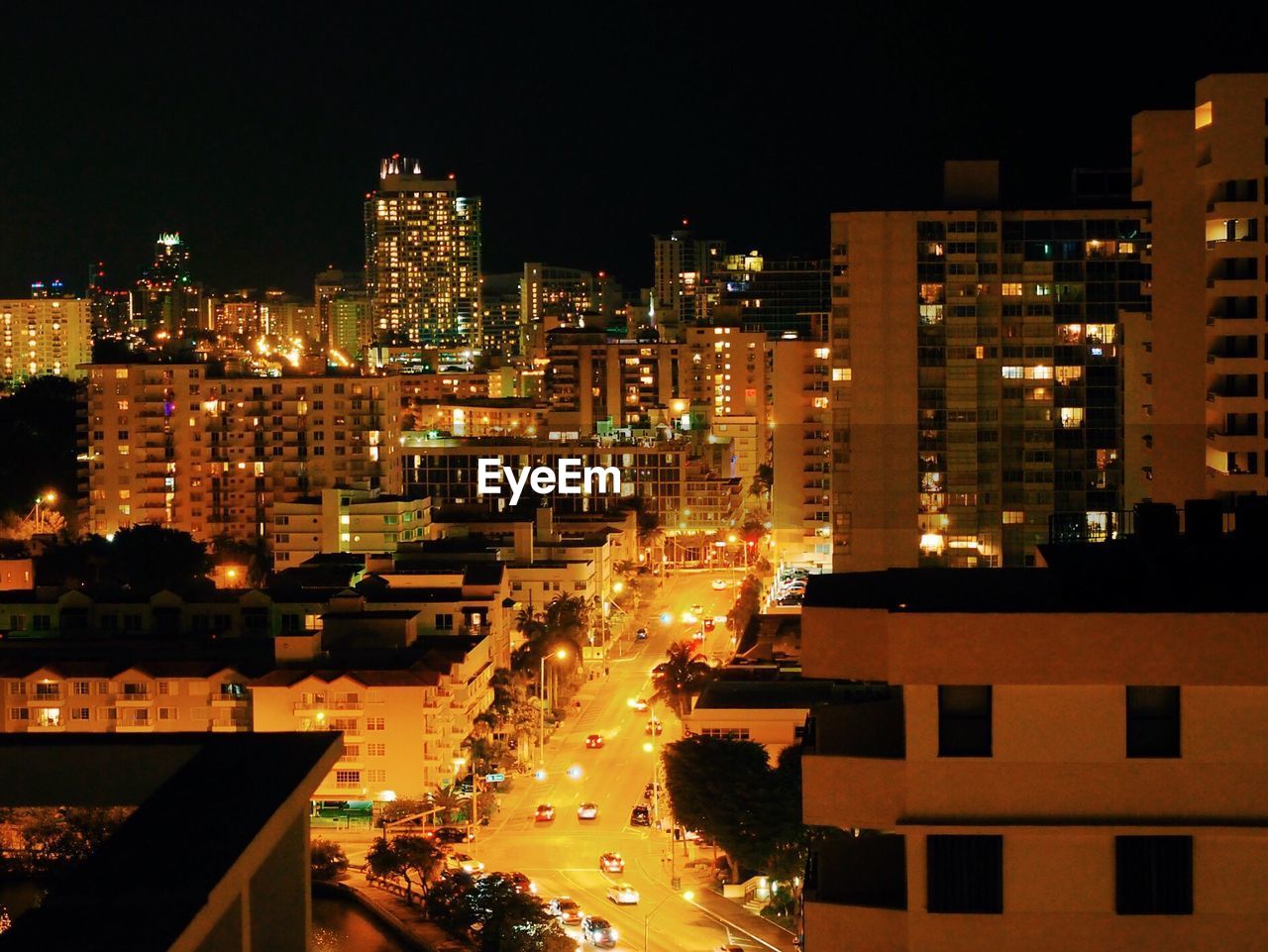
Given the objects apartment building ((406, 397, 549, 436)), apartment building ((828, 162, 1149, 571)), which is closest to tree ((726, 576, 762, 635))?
apartment building ((828, 162, 1149, 571))

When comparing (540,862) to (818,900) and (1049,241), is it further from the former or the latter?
(818,900)

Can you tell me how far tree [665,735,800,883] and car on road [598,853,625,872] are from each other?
0.45 m

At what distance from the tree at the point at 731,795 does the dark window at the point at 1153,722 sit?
782 centimetres

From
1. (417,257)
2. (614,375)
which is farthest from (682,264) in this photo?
(614,375)

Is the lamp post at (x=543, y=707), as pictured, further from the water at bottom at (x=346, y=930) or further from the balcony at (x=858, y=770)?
the balcony at (x=858, y=770)

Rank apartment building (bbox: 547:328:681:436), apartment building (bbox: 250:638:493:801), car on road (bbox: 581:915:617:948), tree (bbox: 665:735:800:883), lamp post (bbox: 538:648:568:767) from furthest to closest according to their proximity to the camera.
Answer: apartment building (bbox: 547:328:681:436) < lamp post (bbox: 538:648:568:767) < apartment building (bbox: 250:638:493:801) < tree (bbox: 665:735:800:883) < car on road (bbox: 581:915:617:948)

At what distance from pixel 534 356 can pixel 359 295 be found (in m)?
17.7

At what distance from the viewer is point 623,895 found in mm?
10352

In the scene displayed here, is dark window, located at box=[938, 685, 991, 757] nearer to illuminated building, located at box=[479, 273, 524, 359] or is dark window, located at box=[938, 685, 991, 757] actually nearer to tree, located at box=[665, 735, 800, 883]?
tree, located at box=[665, 735, 800, 883]

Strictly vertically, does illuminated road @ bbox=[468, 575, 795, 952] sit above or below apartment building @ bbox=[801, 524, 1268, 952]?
below

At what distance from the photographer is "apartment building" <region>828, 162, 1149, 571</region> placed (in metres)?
14.3

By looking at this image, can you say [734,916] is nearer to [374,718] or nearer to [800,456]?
[374,718]

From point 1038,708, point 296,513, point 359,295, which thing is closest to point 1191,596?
point 1038,708

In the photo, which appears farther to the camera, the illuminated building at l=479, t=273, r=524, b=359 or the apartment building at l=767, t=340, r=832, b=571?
the illuminated building at l=479, t=273, r=524, b=359
